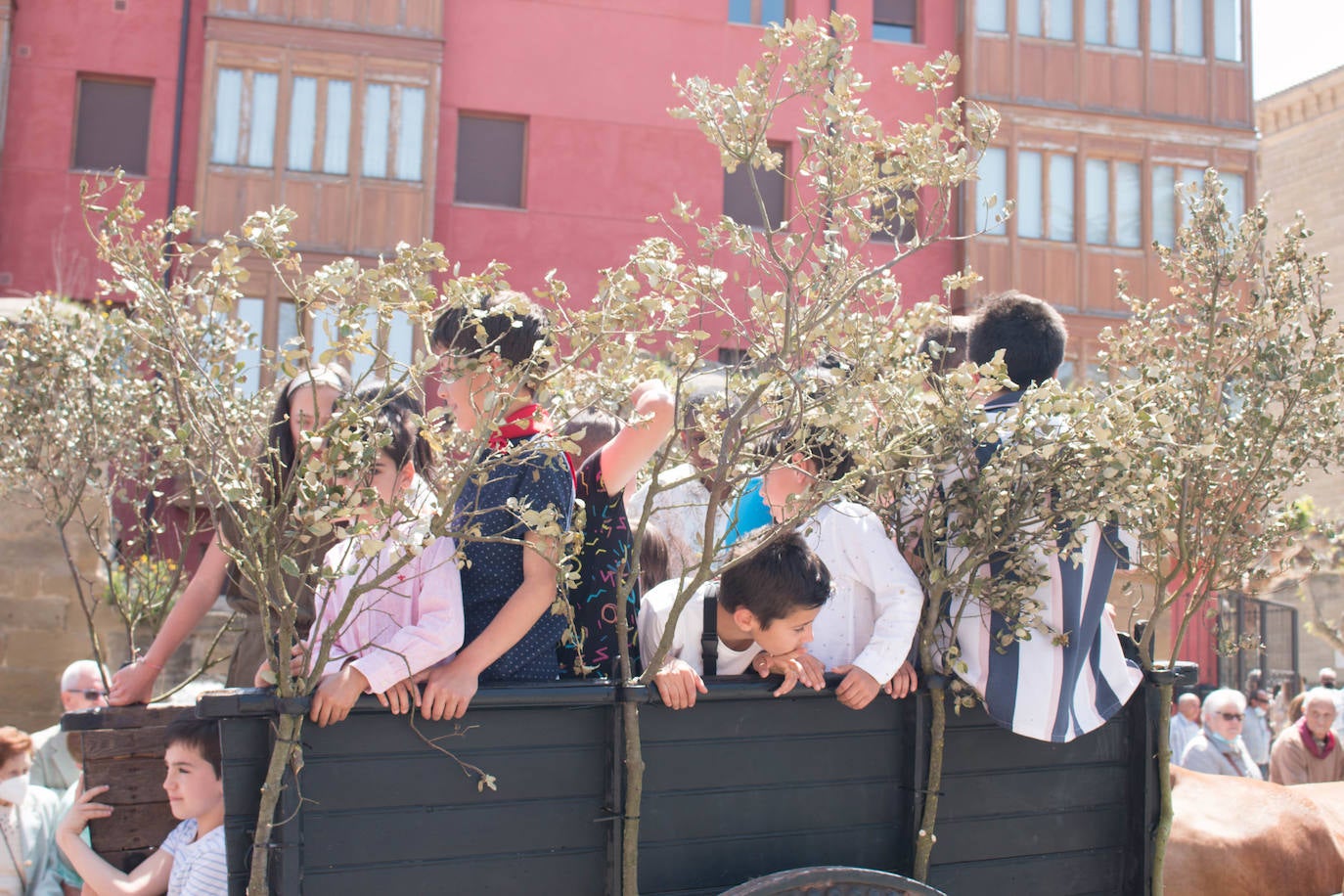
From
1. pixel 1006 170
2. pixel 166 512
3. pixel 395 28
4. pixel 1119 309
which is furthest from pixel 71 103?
pixel 1119 309

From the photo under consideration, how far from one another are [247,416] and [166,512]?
12649mm

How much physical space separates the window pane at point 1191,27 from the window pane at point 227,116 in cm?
1367

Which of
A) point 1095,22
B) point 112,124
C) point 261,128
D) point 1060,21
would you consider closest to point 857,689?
point 261,128

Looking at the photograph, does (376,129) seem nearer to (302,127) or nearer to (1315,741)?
(302,127)

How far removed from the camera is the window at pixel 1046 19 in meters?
19.0

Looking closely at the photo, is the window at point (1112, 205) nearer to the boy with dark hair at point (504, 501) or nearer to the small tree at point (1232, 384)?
the small tree at point (1232, 384)

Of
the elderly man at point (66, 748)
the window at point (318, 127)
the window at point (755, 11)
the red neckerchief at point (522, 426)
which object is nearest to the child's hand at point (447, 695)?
the red neckerchief at point (522, 426)

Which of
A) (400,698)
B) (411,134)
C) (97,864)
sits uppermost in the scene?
(411,134)

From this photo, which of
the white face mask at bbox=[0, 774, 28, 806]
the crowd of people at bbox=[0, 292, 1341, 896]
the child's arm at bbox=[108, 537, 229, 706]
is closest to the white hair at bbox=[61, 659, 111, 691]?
the white face mask at bbox=[0, 774, 28, 806]

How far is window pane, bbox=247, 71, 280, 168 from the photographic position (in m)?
16.6

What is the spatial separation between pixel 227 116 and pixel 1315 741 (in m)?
14.1

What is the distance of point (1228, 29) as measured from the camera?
65.2 ft

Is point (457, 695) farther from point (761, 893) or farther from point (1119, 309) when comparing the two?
point (1119, 309)

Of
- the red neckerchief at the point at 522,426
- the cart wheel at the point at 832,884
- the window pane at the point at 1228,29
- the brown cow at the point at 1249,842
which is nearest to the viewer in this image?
the cart wheel at the point at 832,884
